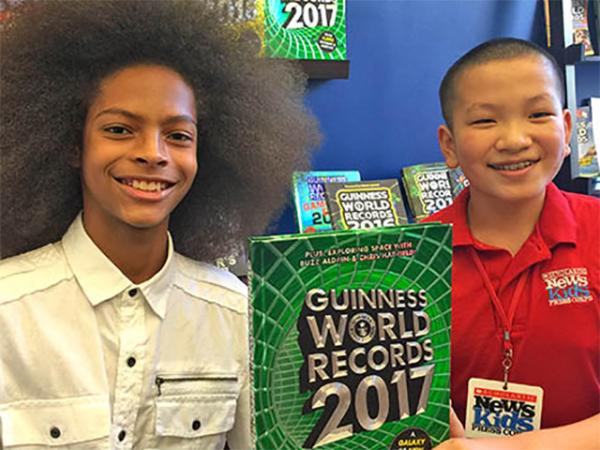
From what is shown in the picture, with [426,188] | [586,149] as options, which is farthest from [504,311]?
[586,149]

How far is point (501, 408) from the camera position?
0.98 m

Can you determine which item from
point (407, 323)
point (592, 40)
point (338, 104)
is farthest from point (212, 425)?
point (592, 40)

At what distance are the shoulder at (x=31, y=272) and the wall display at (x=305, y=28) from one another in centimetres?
105

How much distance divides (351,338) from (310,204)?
122 cm

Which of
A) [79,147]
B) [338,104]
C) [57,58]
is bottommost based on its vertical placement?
[79,147]

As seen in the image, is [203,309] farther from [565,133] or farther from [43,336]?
[565,133]

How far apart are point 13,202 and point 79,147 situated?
161 mm

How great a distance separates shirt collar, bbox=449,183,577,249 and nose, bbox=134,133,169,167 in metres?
0.53

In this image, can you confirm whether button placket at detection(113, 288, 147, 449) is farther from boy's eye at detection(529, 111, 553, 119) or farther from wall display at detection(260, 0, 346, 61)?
wall display at detection(260, 0, 346, 61)

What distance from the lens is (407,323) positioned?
0.78 meters

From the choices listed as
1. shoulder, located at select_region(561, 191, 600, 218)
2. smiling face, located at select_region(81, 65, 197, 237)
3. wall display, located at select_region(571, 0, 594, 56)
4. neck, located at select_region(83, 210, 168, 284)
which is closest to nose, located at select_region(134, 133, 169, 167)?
→ smiling face, located at select_region(81, 65, 197, 237)

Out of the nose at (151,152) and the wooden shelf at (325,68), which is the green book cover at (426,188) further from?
the nose at (151,152)

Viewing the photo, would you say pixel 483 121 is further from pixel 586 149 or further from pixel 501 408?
pixel 586 149

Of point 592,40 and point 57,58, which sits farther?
point 592,40
